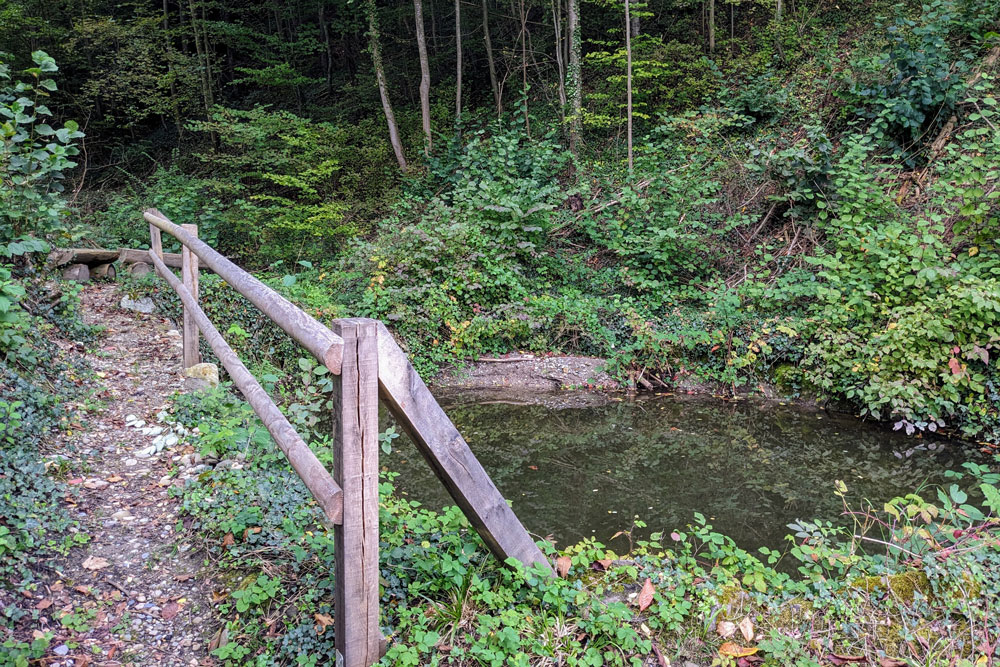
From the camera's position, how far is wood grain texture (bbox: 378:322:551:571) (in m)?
1.91

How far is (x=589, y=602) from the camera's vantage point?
7.93 ft

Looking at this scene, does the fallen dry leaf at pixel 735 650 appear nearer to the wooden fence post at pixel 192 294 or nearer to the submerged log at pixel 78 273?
the wooden fence post at pixel 192 294

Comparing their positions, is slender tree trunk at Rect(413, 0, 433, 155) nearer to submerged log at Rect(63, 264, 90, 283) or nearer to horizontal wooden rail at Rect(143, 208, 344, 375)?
submerged log at Rect(63, 264, 90, 283)

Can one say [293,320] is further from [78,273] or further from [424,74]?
[424,74]

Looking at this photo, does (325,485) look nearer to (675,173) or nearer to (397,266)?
(397,266)

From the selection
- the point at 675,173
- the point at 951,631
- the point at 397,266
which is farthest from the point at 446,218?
the point at 951,631

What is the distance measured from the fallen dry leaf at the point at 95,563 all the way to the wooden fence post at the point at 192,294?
2.39 meters

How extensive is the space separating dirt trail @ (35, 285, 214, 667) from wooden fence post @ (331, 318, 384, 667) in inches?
31.5

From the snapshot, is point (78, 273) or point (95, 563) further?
point (78, 273)

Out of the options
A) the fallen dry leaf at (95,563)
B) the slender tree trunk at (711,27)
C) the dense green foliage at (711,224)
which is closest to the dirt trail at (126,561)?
the fallen dry leaf at (95,563)

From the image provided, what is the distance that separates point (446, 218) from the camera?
29.7 feet

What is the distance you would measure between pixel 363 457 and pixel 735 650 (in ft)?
5.47

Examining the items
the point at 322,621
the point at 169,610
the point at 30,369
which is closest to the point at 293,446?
the point at 322,621

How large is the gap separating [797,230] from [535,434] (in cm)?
524
